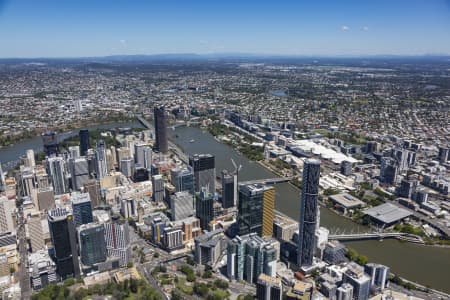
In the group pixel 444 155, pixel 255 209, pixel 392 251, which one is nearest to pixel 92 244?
pixel 255 209

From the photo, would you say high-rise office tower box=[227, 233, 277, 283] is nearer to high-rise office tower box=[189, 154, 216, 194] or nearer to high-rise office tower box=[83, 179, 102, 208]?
high-rise office tower box=[189, 154, 216, 194]

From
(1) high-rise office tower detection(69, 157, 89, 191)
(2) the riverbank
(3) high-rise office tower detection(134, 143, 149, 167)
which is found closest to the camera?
(1) high-rise office tower detection(69, 157, 89, 191)

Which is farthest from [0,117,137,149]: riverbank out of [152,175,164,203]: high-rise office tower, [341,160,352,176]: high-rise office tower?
[341,160,352,176]: high-rise office tower

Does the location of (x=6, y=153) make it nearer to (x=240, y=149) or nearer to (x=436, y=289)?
(x=240, y=149)

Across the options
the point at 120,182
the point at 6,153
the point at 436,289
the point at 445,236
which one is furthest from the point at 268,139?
the point at 6,153

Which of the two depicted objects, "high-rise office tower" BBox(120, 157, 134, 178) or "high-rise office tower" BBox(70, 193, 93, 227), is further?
"high-rise office tower" BBox(120, 157, 134, 178)

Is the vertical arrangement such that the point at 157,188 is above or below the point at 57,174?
below

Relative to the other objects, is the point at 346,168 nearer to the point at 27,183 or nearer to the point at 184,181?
the point at 184,181
